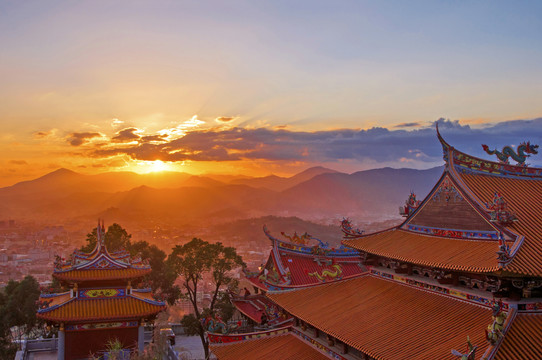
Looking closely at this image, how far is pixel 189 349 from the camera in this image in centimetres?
2806

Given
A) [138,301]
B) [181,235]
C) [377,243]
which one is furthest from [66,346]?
[181,235]

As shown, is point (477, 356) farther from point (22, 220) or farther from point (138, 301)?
point (22, 220)

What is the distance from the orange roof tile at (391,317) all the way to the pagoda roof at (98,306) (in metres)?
8.40

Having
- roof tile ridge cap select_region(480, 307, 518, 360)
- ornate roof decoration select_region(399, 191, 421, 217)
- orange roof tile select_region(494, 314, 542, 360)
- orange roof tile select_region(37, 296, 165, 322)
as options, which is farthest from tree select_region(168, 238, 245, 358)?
orange roof tile select_region(494, 314, 542, 360)

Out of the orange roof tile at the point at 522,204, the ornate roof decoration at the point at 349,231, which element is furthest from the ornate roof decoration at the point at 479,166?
the ornate roof decoration at the point at 349,231

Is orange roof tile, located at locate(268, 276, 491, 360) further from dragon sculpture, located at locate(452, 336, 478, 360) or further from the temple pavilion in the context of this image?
dragon sculpture, located at locate(452, 336, 478, 360)

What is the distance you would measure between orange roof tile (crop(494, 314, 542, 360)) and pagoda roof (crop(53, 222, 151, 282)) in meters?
17.1

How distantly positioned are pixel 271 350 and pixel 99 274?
33.4 ft

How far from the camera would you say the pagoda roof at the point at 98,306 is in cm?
2017

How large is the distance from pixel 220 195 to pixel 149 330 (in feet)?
287

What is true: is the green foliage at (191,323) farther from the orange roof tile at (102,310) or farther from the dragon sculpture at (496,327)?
the dragon sculpture at (496,327)

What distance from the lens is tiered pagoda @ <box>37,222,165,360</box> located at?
20.6 m

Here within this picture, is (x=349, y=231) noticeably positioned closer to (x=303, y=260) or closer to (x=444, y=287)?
(x=444, y=287)

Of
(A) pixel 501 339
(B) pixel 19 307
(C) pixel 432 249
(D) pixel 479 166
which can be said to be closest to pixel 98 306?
(B) pixel 19 307
